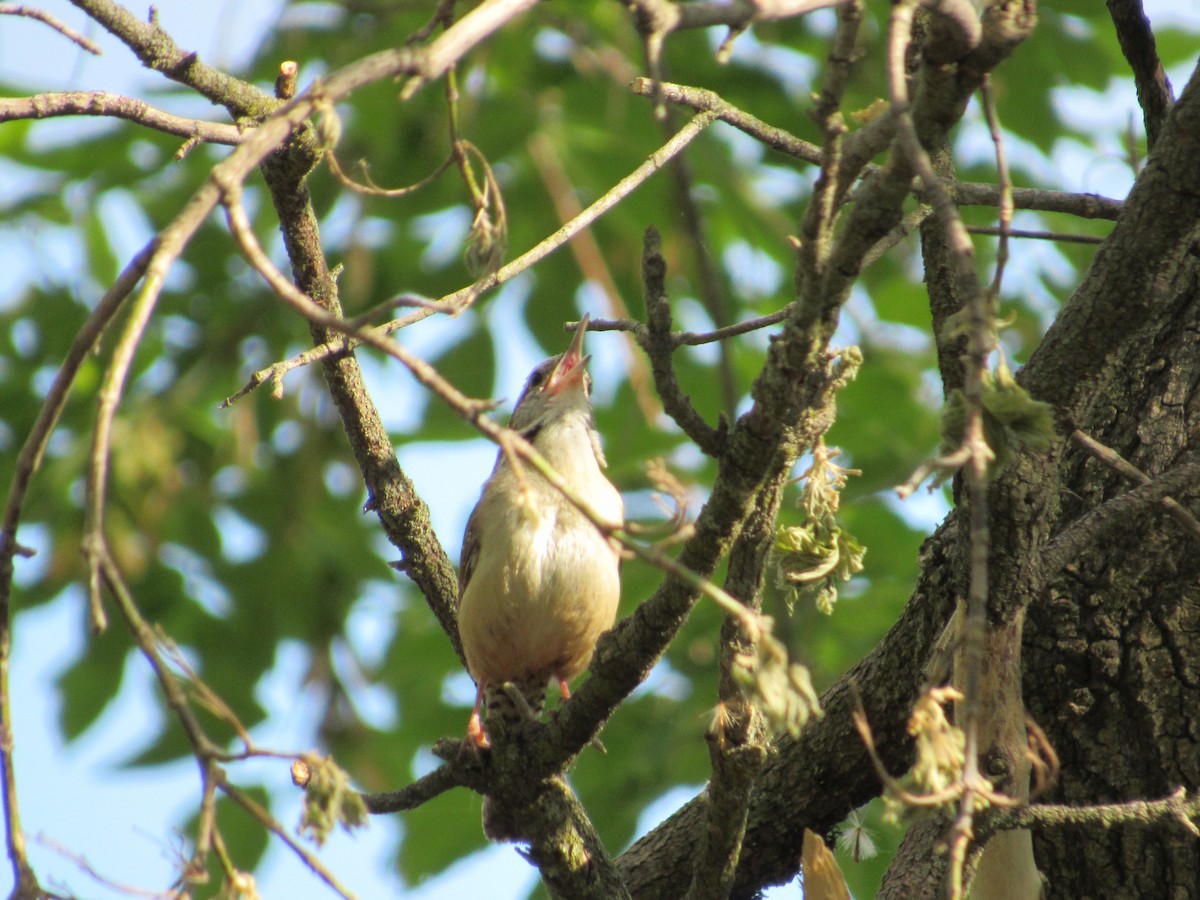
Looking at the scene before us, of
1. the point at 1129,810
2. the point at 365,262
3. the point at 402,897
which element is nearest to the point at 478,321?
the point at 365,262

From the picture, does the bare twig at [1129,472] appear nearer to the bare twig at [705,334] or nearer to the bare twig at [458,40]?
the bare twig at [705,334]

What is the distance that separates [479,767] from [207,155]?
4.62 meters

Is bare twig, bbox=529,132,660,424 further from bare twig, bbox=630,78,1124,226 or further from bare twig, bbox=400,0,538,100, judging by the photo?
bare twig, bbox=400,0,538,100

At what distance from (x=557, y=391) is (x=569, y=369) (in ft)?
0.65

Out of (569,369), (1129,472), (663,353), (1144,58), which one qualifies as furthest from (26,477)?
(569,369)

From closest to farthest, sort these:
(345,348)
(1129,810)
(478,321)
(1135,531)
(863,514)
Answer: (1129,810), (345,348), (1135,531), (863,514), (478,321)

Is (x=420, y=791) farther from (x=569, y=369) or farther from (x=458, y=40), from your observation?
(x=569, y=369)

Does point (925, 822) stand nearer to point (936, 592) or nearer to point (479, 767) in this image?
point (936, 592)

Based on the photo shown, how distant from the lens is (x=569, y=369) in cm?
565

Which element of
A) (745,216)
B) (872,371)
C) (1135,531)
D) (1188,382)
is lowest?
(1135,531)

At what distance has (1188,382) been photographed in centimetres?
372

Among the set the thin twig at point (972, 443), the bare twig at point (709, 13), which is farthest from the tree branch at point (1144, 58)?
the thin twig at point (972, 443)

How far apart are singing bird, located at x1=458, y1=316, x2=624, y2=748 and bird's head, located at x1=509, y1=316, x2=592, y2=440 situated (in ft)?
1.25

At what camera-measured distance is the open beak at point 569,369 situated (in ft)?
18.0
